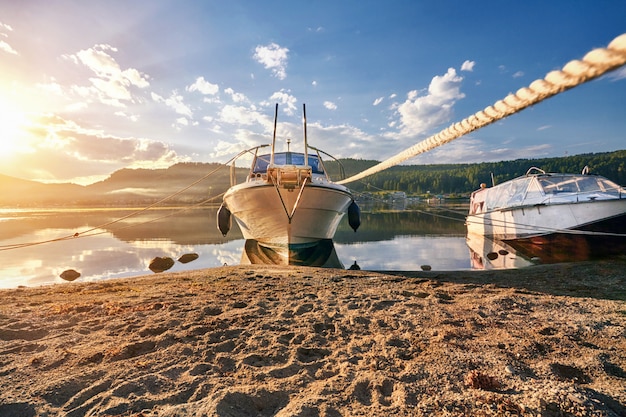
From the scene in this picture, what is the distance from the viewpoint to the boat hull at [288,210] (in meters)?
10.7

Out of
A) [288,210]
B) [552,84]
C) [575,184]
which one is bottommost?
[288,210]

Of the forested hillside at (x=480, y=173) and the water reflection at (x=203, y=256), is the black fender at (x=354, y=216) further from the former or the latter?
the forested hillside at (x=480, y=173)

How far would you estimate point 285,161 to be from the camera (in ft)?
46.3

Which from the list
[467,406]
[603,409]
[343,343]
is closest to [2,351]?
[343,343]

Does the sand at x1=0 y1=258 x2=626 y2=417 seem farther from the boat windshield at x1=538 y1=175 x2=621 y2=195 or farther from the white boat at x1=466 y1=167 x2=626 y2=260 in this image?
A: the boat windshield at x1=538 y1=175 x2=621 y2=195

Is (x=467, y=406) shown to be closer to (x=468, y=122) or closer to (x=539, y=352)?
(x=539, y=352)

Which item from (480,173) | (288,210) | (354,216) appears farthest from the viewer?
(480,173)

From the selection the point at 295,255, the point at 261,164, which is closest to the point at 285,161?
the point at 261,164

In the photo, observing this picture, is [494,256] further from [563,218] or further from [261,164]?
[261,164]

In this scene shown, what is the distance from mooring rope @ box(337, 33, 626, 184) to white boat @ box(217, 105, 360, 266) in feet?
21.9

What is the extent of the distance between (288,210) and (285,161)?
3906mm

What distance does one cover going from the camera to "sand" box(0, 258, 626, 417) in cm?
233

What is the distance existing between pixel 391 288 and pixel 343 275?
1779 millimetres

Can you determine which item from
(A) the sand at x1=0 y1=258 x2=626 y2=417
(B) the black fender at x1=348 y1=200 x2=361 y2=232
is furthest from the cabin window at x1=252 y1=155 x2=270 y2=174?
(A) the sand at x1=0 y1=258 x2=626 y2=417
